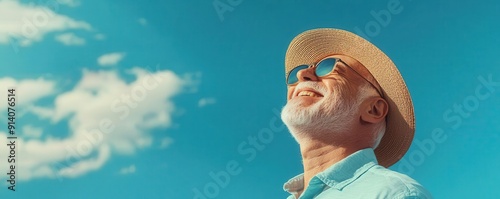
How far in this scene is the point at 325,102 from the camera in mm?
3969

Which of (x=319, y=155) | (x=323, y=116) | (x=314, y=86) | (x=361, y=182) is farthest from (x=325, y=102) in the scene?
(x=361, y=182)

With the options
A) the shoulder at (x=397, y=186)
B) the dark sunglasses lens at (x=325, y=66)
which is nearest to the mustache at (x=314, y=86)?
the dark sunglasses lens at (x=325, y=66)

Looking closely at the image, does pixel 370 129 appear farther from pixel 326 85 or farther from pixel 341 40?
pixel 341 40

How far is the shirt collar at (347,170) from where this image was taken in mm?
3514

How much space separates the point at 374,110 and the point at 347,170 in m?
0.69

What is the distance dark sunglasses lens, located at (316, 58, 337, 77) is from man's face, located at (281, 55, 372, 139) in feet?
0.14

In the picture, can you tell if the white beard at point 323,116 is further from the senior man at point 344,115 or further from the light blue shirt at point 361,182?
the light blue shirt at point 361,182

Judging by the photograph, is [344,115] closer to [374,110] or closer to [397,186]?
[374,110]

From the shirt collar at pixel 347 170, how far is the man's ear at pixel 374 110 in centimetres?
31

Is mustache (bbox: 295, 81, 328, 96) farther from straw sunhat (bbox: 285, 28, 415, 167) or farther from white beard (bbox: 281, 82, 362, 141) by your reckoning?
straw sunhat (bbox: 285, 28, 415, 167)

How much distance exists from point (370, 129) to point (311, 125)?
47 centimetres

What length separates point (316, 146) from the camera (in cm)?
391

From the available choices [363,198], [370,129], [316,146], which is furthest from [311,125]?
[363,198]

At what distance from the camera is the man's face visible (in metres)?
3.89
